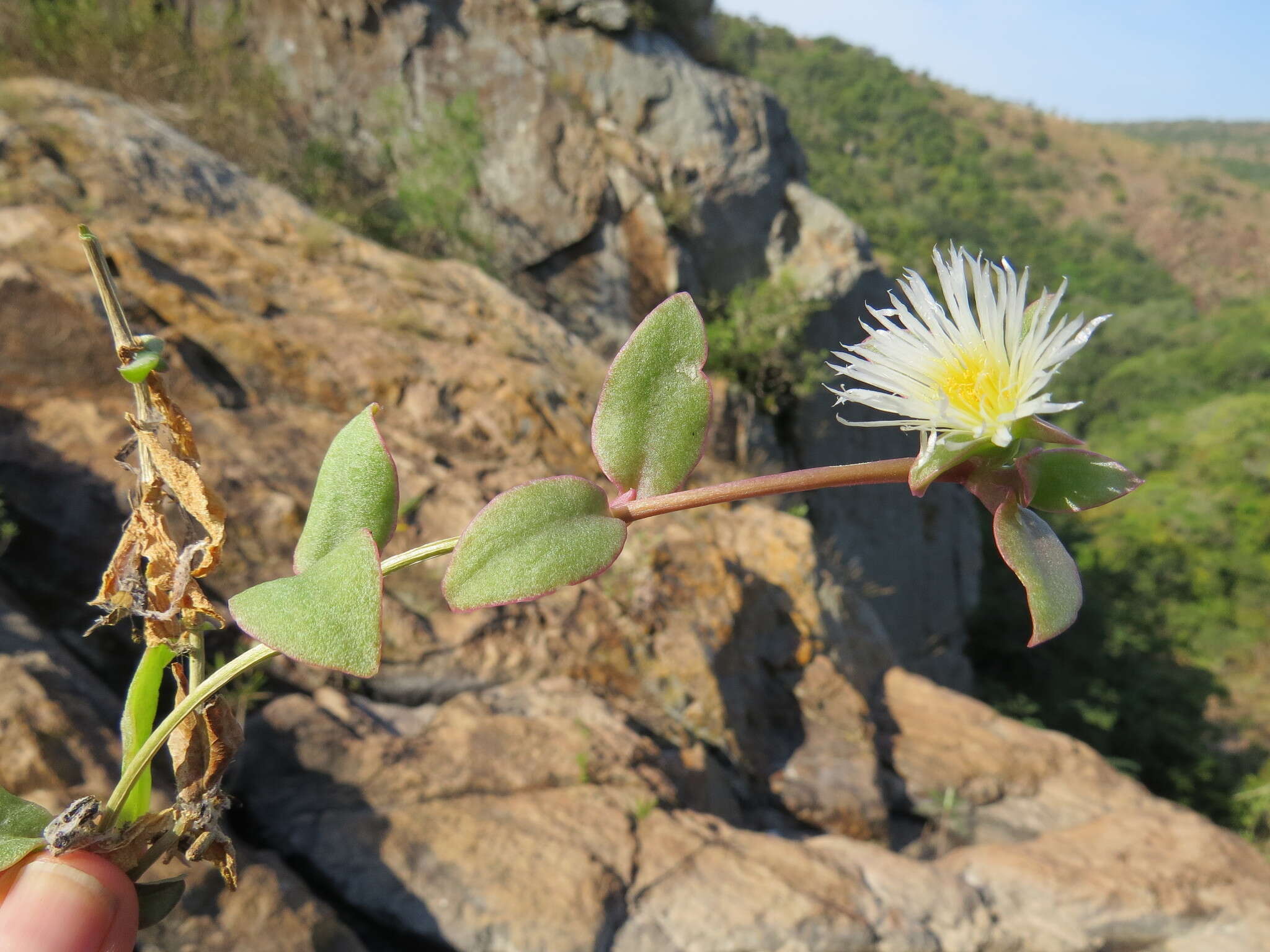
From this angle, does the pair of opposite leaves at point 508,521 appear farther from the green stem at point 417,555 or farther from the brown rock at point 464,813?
the brown rock at point 464,813

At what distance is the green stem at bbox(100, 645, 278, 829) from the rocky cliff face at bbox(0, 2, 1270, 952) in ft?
3.88

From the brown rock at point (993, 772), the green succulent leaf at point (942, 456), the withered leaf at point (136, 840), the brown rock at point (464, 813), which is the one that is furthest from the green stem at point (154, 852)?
the brown rock at point (993, 772)

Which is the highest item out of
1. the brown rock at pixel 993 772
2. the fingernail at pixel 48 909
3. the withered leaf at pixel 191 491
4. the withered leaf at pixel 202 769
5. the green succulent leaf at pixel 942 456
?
the green succulent leaf at pixel 942 456

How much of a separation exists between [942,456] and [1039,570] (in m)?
0.08

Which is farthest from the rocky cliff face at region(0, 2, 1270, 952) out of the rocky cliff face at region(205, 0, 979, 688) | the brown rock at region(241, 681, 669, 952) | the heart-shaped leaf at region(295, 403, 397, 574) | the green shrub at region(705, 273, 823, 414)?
the green shrub at region(705, 273, 823, 414)

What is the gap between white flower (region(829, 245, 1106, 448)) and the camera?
42cm

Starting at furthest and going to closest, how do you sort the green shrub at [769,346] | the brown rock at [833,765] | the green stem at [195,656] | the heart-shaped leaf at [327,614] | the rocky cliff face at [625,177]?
the green shrub at [769,346] → the rocky cliff face at [625,177] → the brown rock at [833,765] → the green stem at [195,656] → the heart-shaped leaf at [327,614]

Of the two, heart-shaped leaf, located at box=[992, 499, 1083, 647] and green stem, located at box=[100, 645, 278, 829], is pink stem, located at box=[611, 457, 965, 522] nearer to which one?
heart-shaped leaf, located at box=[992, 499, 1083, 647]

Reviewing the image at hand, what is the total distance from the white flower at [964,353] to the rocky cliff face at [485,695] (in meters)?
1.52

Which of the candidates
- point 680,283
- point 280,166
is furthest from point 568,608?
point 680,283

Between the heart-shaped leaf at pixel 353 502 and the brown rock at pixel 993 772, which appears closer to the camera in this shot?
the heart-shaped leaf at pixel 353 502

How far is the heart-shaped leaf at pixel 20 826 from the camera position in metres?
0.40

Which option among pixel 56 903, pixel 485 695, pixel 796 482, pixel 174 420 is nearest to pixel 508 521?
pixel 796 482

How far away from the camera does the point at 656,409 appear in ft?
1.40
